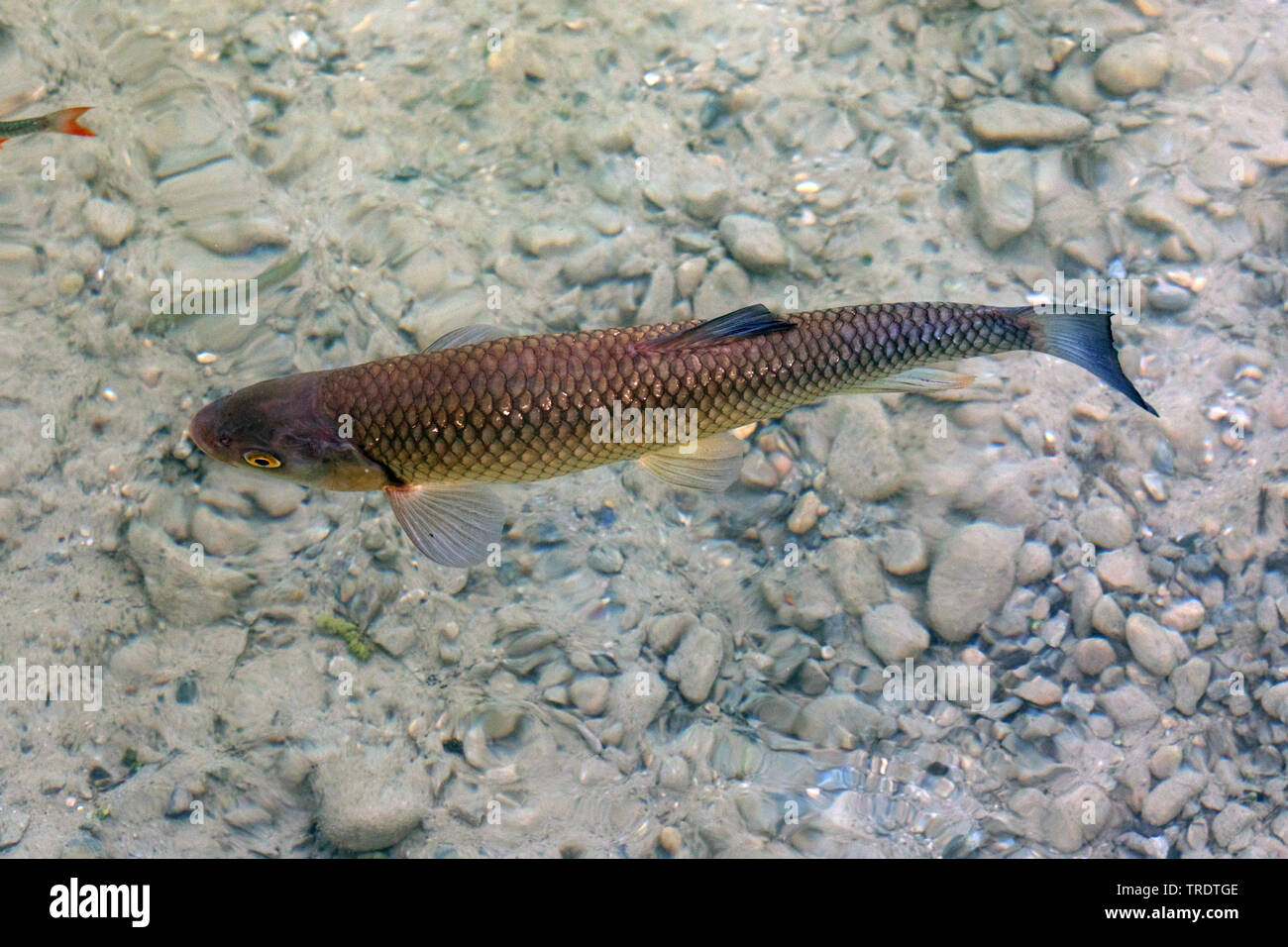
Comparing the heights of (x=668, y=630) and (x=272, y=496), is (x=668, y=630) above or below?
below

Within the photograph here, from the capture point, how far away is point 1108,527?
189 inches

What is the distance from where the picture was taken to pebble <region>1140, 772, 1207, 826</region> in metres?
4.21

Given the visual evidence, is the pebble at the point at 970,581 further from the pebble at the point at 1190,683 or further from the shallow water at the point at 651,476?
the pebble at the point at 1190,683

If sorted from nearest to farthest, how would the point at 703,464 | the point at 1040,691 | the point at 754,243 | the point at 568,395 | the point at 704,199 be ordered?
1. the point at 568,395
2. the point at 703,464
3. the point at 1040,691
4. the point at 754,243
5. the point at 704,199

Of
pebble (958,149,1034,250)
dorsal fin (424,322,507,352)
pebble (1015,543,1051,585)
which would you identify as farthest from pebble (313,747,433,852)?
pebble (958,149,1034,250)

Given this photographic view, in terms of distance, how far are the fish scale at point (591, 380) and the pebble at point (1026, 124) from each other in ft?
8.09

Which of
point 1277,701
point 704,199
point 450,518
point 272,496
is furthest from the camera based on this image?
point 704,199

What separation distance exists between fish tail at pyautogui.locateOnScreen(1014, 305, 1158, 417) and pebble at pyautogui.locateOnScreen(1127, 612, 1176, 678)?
1297 millimetres

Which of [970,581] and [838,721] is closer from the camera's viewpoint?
[838,721]

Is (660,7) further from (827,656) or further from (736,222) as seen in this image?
(827,656)

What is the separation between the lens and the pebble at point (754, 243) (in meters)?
5.39

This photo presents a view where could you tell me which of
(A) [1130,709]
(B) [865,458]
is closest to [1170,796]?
(A) [1130,709]

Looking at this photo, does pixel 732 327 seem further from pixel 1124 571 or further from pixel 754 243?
pixel 1124 571

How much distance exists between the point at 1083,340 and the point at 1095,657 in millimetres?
1758
